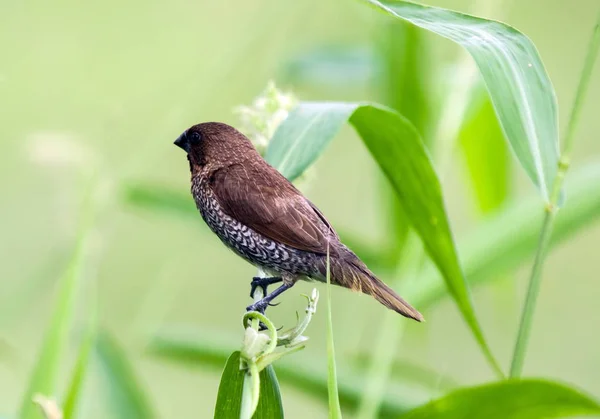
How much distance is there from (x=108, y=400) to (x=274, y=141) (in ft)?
3.40

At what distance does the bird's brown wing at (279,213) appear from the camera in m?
1.19

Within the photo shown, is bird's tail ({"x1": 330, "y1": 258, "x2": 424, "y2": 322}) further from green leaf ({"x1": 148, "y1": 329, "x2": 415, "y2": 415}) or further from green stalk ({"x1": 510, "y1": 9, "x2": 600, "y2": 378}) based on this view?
green leaf ({"x1": 148, "y1": 329, "x2": 415, "y2": 415})

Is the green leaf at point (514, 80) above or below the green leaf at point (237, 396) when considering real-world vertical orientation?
above

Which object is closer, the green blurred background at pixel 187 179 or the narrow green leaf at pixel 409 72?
the narrow green leaf at pixel 409 72

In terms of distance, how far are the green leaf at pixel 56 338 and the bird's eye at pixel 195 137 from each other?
199 millimetres

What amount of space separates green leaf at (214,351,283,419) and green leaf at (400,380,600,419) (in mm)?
178

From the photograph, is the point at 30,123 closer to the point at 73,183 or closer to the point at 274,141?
the point at 73,183

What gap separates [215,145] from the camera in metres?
1.38

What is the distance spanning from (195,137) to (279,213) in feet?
1.00

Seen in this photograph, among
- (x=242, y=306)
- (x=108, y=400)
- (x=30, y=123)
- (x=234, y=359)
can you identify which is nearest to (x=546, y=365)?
(x=242, y=306)

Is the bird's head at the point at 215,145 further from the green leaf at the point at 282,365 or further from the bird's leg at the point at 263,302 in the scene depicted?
the green leaf at the point at 282,365

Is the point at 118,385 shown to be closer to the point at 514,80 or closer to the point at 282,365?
the point at 282,365

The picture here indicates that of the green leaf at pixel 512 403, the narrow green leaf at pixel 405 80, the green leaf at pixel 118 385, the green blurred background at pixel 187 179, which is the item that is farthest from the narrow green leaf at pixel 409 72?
the green leaf at pixel 512 403

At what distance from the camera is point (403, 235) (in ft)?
7.45
